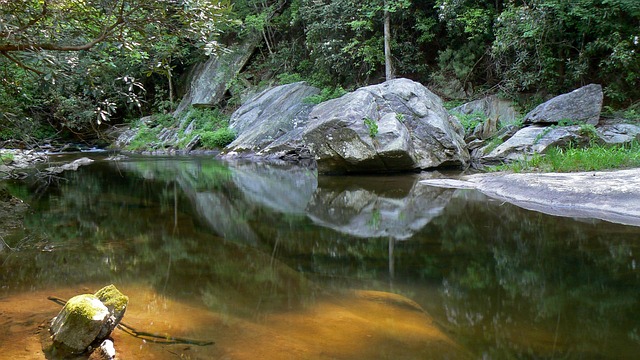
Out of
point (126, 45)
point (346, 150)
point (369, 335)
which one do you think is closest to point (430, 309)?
point (369, 335)

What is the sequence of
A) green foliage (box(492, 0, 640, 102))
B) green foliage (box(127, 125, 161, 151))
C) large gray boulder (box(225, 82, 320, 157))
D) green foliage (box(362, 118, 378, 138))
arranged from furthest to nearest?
green foliage (box(127, 125, 161, 151)) < large gray boulder (box(225, 82, 320, 157)) < green foliage (box(492, 0, 640, 102)) < green foliage (box(362, 118, 378, 138))

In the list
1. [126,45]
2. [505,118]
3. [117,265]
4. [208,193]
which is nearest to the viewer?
[117,265]

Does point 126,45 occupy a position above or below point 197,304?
above

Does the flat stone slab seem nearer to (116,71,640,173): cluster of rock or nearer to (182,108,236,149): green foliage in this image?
(116,71,640,173): cluster of rock

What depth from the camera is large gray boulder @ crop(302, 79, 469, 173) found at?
39.4ft

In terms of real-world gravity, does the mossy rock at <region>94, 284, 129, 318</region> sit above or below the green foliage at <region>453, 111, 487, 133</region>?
below

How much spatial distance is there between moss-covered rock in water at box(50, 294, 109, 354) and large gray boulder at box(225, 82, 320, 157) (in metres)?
16.0

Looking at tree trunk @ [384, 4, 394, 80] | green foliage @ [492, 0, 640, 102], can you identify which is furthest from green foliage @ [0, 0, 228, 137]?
tree trunk @ [384, 4, 394, 80]

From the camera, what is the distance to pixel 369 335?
313cm

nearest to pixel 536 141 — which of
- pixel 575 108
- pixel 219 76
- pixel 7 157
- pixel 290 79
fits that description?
pixel 575 108

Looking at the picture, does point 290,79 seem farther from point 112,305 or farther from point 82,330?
point 82,330

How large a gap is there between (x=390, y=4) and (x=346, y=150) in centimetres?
877

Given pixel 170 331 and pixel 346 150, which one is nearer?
pixel 170 331

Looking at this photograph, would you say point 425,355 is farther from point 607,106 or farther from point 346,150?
point 607,106
